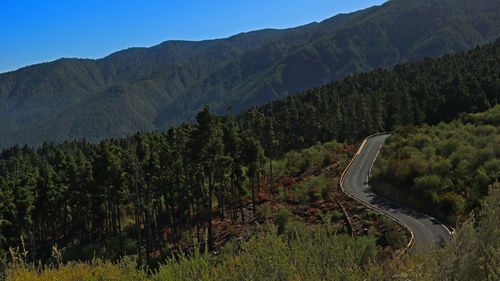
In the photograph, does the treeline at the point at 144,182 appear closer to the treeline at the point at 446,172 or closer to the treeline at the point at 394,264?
the treeline at the point at 446,172

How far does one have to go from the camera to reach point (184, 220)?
180 ft

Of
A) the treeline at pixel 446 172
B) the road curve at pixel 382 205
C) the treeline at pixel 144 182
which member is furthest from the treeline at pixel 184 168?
the treeline at pixel 446 172

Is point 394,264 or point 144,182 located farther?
point 144,182

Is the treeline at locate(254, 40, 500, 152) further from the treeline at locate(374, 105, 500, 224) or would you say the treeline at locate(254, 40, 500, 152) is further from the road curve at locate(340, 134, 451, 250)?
the treeline at locate(374, 105, 500, 224)

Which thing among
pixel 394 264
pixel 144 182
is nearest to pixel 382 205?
pixel 394 264

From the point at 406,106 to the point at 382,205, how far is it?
6128cm

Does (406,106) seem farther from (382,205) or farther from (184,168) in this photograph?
(184,168)

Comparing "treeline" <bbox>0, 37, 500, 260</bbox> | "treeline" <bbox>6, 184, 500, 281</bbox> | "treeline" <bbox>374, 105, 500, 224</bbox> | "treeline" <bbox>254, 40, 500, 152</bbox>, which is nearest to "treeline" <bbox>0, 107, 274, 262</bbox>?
"treeline" <bbox>0, 37, 500, 260</bbox>

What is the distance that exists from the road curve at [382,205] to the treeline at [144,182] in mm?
13958

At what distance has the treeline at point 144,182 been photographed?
36.3 metres

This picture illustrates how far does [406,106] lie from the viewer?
291 feet

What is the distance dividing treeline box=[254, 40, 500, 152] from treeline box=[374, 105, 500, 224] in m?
34.0

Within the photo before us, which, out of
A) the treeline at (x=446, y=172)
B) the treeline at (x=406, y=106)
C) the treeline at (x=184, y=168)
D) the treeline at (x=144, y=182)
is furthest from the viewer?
the treeline at (x=406, y=106)

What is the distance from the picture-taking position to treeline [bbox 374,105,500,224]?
2955 centimetres
